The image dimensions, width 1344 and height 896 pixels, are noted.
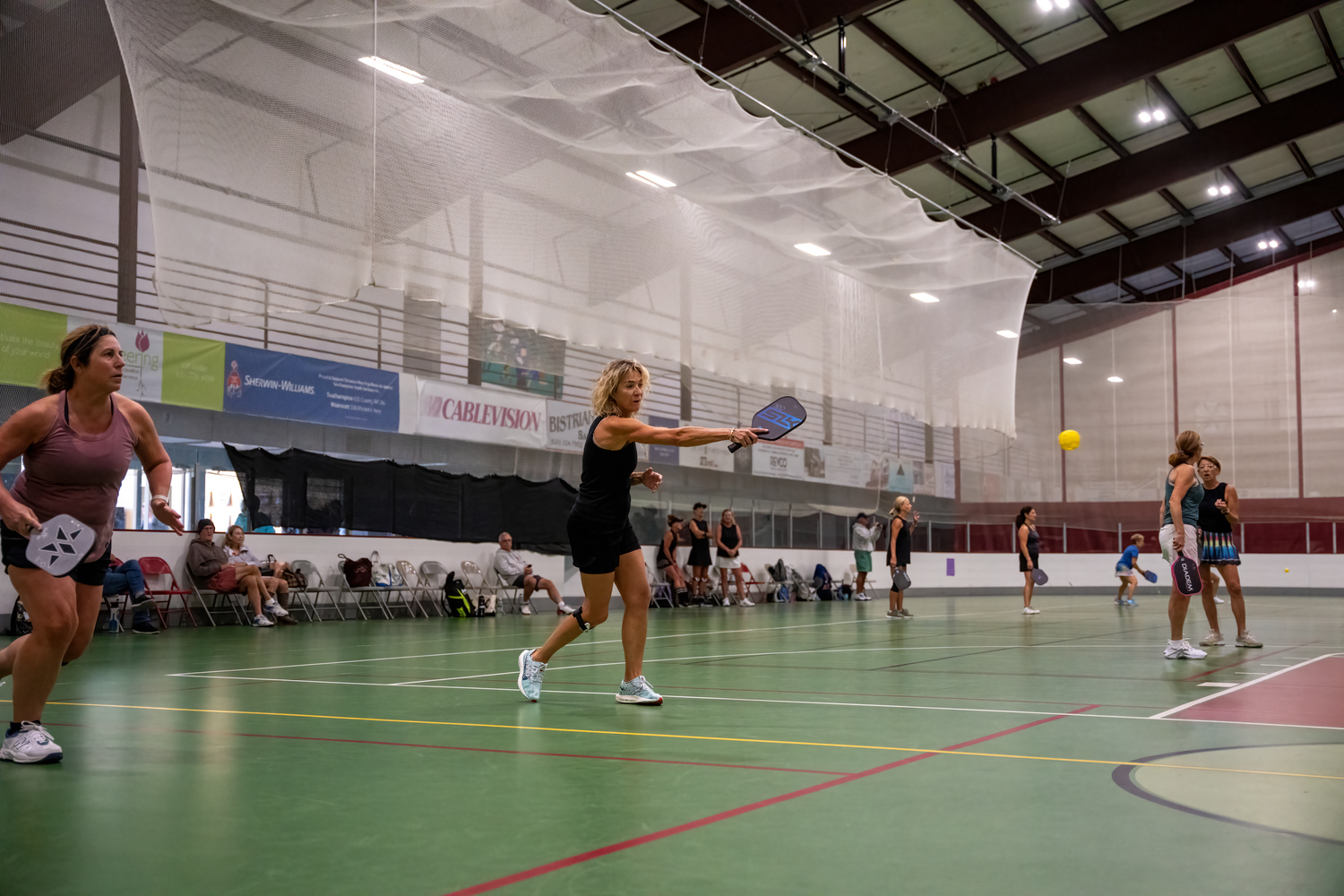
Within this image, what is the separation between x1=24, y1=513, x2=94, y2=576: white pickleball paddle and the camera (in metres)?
4.00

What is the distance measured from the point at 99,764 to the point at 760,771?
2520mm

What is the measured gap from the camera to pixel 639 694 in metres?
6.08

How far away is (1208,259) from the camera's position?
110ft

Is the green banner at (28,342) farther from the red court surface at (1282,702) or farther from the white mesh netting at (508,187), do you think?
the red court surface at (1282,702)

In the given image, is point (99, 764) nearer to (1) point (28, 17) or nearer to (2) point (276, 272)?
(2) point (276, 272)

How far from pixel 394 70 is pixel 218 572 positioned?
8.85 metres

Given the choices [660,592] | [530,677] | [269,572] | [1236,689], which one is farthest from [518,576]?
[1236,689]

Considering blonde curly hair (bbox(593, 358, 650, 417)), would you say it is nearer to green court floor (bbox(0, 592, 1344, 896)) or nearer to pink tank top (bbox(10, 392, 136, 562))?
green court floor (bbox(0, 592, 1344, 896))

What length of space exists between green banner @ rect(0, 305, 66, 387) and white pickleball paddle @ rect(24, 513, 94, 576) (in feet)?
30.1

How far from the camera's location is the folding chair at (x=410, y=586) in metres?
17.2

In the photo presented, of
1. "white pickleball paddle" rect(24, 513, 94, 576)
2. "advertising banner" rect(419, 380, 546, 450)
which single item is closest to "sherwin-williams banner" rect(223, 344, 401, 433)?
"advertising banner" rect(419, 380, 546, 450)

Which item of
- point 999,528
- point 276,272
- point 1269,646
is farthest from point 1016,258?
point 999,528

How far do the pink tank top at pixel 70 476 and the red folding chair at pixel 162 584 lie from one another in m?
10.1

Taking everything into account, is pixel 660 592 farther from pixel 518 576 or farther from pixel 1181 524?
pixel 1181 524
